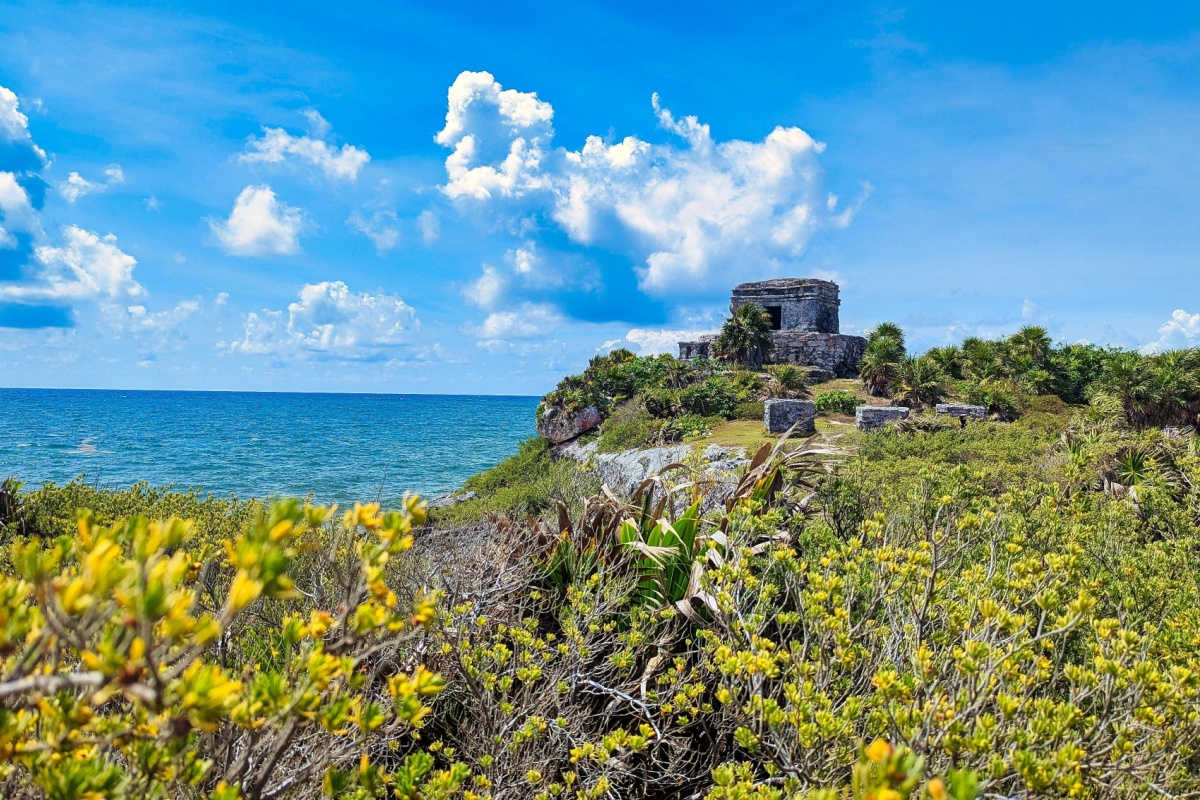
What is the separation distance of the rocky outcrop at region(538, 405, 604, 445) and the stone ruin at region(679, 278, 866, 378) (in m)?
9.28

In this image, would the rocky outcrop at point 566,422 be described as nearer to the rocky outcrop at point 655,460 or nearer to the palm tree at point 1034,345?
the rocky outcrop at point 655,460

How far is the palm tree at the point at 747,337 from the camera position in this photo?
34531mm

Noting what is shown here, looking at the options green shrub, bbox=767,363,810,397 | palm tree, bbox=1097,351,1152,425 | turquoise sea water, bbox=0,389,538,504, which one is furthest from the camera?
green shrub, bbox=767,363,810,397

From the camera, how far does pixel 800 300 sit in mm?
37656

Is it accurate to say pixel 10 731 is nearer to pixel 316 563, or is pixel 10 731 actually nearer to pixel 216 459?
pixel 316 563

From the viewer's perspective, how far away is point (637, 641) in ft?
9.28

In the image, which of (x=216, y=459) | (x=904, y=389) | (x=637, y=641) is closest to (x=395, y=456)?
(x=216, y=459)

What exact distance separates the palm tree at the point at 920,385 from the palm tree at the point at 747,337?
996 centimetres

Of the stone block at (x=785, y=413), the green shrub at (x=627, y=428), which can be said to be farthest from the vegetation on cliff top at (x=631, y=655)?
the green shrub at (x=627, y=428)

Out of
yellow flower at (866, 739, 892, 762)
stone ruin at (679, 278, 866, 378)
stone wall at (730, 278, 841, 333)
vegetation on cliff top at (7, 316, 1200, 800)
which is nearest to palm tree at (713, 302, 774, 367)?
stone ruin at (679, 278, 866, 378)

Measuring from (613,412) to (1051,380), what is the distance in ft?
67.5

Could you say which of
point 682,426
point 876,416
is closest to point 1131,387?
point 876,416

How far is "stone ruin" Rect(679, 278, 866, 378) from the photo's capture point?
34562mm

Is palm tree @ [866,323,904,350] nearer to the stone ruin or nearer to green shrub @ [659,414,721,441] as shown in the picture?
the stone ruin
